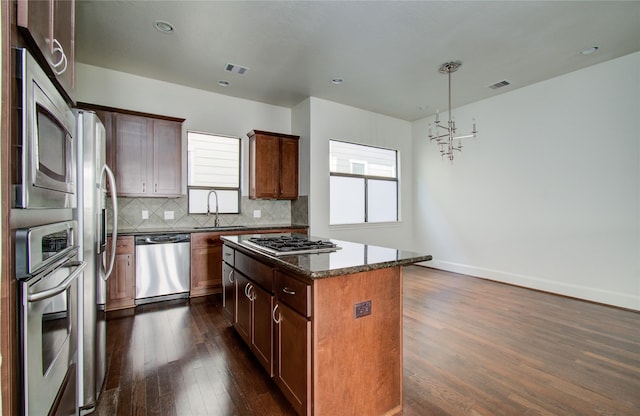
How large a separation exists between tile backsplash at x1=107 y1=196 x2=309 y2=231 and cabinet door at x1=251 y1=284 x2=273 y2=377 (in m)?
2.71

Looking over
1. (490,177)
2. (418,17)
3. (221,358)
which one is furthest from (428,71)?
(221,358)

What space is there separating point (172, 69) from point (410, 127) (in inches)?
182

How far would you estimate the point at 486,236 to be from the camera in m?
5.02

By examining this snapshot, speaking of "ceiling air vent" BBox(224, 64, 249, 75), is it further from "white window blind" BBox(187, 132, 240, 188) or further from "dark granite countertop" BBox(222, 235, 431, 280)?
"dark granite countertop" BBox(222, 235, 431, 280)

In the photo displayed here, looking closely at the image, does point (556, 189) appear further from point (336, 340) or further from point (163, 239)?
point (163, 239)

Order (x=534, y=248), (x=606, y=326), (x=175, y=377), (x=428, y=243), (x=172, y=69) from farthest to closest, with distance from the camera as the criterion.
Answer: (x=428, y=243) → (x=534, y=248) → (x=172, y=69) → (x=606, y=326) → (x=175, y=377)

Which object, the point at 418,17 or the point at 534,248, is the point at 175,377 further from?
the point at 534,248

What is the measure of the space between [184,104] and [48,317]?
3938mm

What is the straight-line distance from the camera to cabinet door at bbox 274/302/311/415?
1507mm

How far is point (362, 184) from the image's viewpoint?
18.9ft

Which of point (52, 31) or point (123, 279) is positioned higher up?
point (52, 31)

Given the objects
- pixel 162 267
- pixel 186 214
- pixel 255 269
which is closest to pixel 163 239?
pixel 162 267

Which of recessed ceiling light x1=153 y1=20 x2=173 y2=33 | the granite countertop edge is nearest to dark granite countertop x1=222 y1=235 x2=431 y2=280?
the granite countertop edge

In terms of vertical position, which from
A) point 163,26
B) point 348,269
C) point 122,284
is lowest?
point 122,284
